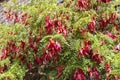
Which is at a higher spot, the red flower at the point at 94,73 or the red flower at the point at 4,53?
the red flower at the point at 4,53

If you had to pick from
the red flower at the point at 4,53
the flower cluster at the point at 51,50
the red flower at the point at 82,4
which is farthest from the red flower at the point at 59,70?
the red flower at the point at 82,4

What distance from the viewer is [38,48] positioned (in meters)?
4.47

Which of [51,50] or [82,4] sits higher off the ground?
[82,4]

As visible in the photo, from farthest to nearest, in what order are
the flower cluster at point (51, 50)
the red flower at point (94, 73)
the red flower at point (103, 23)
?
the red flower at point (103, 23) < the red flower at point (94, 73) < the flower cluster at point (51, 50)

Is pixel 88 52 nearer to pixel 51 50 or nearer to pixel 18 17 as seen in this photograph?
pixel 51 50

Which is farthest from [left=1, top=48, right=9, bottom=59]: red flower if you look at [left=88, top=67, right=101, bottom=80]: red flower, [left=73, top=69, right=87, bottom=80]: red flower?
[left=88, top=67, right=101, bottom=80]: red flower

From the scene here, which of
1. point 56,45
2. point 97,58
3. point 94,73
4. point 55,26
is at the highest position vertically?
point 55,26

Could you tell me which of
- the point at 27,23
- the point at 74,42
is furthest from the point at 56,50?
the point at 27,23

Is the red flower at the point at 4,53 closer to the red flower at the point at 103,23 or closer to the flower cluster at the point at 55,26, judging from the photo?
the flower cluster at the point at 55,26

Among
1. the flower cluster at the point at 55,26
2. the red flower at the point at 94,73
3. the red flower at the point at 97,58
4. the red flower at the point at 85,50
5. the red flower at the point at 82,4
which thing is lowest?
the red flower at the point at 94,73

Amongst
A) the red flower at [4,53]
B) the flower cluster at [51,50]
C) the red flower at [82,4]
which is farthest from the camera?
the red flower at [82,4]

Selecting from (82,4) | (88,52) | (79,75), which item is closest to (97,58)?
(88,52)

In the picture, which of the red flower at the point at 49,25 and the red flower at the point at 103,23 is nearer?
the red flower at the point at 49,25

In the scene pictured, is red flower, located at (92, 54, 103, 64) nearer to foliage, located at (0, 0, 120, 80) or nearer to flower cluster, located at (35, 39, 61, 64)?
foliage, located at (0, 0, 120, 80)
